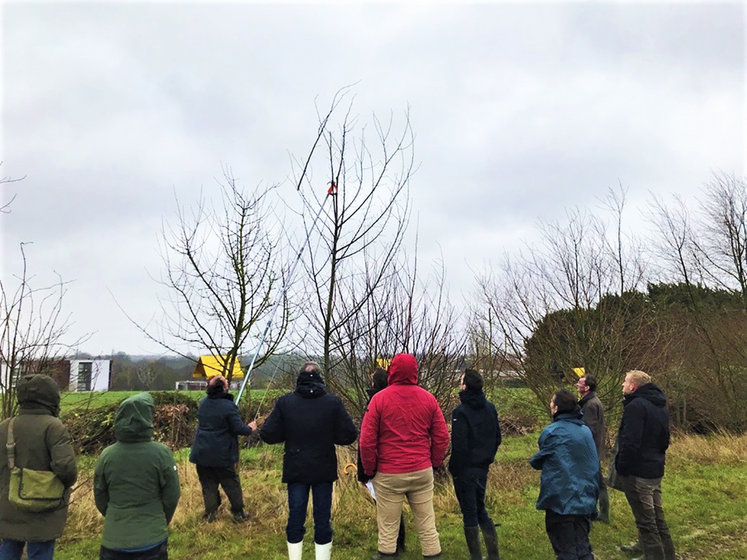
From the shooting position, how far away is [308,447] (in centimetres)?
448

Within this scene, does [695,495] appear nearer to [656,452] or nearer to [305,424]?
[656,452]

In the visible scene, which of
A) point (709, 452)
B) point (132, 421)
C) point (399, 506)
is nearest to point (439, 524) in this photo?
point (399, 506)

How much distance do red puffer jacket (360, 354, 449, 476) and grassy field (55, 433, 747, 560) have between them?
133cm

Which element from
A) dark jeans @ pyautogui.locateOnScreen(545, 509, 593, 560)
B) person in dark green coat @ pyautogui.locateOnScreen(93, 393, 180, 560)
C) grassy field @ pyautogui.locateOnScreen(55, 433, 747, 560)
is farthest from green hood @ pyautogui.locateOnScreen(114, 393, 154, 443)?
dark jeans @ pyautogui.locateOnScreen(545, 509, 593, 560)

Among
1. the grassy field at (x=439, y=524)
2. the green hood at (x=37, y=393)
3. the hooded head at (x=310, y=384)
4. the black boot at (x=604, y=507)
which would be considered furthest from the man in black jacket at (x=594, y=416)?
the green hood at (x=37, y=393)

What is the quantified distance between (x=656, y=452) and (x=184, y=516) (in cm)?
508

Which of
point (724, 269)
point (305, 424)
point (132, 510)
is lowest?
point (132, 510)

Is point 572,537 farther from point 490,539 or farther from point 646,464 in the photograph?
point 646,464

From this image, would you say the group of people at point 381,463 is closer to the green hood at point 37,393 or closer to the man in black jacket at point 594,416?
the green hood at point 37,393

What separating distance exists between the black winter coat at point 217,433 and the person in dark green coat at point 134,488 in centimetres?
238

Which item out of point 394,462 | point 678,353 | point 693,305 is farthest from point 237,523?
point 693,305

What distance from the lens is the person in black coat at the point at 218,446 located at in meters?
5.96

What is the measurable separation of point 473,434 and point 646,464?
155 centimetres

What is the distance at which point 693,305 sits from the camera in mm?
18688
